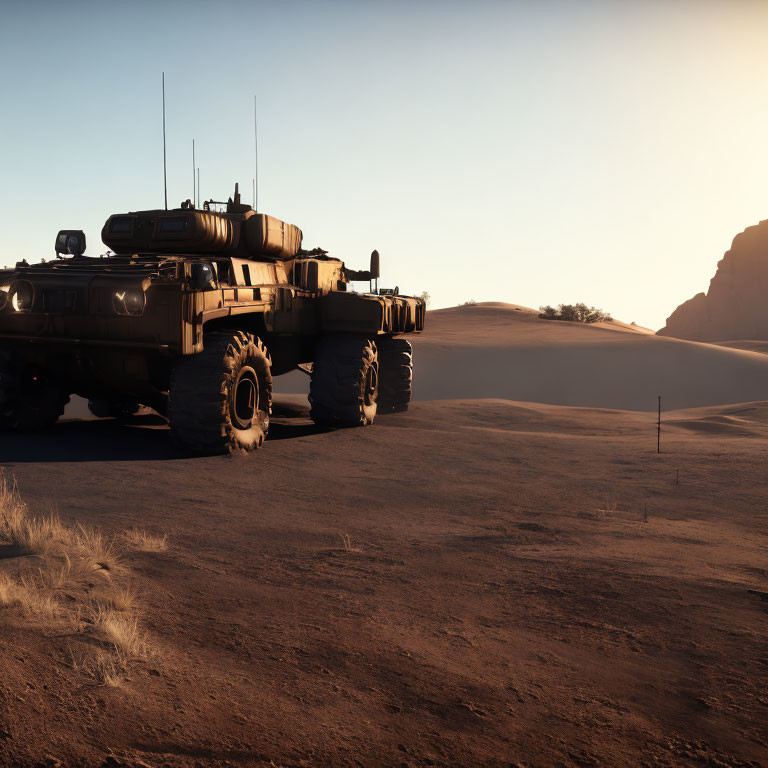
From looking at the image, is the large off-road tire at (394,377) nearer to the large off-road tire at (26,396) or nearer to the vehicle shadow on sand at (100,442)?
the vehicle shadow on sand at (100,442)

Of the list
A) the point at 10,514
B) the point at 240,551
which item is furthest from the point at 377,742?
the point at 10,514

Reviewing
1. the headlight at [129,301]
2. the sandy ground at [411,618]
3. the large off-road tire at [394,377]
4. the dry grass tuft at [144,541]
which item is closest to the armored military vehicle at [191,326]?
the headlight at [129,301]

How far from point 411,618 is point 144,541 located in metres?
2.08

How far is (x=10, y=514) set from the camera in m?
5.53

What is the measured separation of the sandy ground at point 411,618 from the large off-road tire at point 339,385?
9.17ft

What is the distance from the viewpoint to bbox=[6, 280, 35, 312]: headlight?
9609 millimetres

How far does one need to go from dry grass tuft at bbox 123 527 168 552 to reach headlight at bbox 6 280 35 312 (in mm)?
5237

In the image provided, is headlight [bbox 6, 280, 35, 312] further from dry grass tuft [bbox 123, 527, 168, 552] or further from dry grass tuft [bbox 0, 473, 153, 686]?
dry grass tuft [bbox 123, 527, 168, 552]

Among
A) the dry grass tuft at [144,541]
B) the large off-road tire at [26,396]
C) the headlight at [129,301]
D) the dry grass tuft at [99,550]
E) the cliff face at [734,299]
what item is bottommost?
the dry grass tuft at [144,541]

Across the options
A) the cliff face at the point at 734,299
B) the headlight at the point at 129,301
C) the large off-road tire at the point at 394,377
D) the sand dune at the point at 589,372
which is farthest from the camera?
the cliff face at the point at 734,299

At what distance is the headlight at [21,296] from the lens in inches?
378

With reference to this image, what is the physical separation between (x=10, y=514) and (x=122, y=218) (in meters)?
7.32

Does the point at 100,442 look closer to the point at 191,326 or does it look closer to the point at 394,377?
the point at 191,326

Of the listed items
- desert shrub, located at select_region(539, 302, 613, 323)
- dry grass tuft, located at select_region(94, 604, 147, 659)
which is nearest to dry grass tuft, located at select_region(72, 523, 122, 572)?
dry grass tuft, located at select_region(94, 604, 147, 659)
